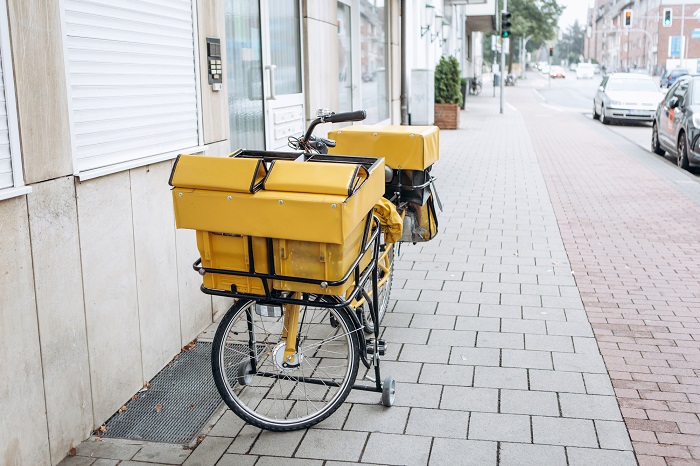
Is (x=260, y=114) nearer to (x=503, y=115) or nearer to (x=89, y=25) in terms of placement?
(x=89, y=25)

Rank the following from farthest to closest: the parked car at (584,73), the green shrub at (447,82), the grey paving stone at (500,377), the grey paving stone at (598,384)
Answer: the parked car at (584,73) → the green shrub at (447,82) → the grey paving stone at (500,377) → the grey paving stone at (598,384)

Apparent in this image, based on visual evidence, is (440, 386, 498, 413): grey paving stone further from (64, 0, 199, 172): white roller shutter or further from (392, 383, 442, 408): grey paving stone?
(64, 0, 199, 172): white roller shutter

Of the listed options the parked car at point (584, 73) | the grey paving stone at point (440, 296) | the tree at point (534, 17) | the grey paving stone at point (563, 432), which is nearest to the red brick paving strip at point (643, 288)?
the grey paving stone at point (563, 432)

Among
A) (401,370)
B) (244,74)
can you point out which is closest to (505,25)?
(244,74)

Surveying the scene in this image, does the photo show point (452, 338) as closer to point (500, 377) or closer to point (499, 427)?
point (500, 377)

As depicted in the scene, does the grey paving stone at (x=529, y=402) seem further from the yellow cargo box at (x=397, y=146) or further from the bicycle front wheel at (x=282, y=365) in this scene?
the yellow cargo box at (x=397, y=146)

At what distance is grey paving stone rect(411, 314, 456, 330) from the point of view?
18.3 feet

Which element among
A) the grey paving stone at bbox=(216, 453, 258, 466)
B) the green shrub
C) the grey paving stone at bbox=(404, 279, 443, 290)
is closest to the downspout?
the green shrub

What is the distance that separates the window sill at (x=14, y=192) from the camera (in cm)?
324

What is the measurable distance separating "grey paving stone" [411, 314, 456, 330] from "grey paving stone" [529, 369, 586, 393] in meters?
0.94

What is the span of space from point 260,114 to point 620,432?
13.5ft

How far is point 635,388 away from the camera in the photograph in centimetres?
447

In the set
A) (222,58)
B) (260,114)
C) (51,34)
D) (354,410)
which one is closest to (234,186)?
(51,34)

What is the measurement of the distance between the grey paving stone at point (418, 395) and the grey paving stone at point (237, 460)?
894 millimetres
